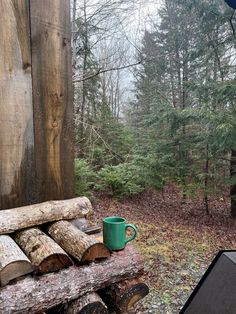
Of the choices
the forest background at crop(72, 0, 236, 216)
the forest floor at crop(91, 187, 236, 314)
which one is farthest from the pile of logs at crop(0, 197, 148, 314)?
the forest background at crop(72, 0, 236, 216)

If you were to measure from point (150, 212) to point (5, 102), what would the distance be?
5017 millimetres

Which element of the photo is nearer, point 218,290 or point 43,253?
point 218,290

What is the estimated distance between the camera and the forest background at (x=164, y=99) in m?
4.93

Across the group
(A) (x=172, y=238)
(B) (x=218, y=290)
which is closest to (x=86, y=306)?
(B) (x=218, y=290)

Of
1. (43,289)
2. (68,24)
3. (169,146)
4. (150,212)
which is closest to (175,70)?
(169,146)

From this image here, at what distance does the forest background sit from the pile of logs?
3.64 m

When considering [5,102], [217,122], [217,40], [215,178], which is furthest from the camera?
[217,40]

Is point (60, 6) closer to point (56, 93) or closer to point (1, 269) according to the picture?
point (56, 93)

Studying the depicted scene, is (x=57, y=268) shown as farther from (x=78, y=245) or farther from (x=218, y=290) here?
(x=218, y=290)

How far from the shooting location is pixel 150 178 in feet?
19.2

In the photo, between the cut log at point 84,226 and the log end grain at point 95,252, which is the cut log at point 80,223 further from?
the log end grain at point 95,252

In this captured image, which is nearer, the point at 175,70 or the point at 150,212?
the point at 150,212

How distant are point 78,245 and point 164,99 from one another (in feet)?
18.8

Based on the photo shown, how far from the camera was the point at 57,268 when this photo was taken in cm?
89
